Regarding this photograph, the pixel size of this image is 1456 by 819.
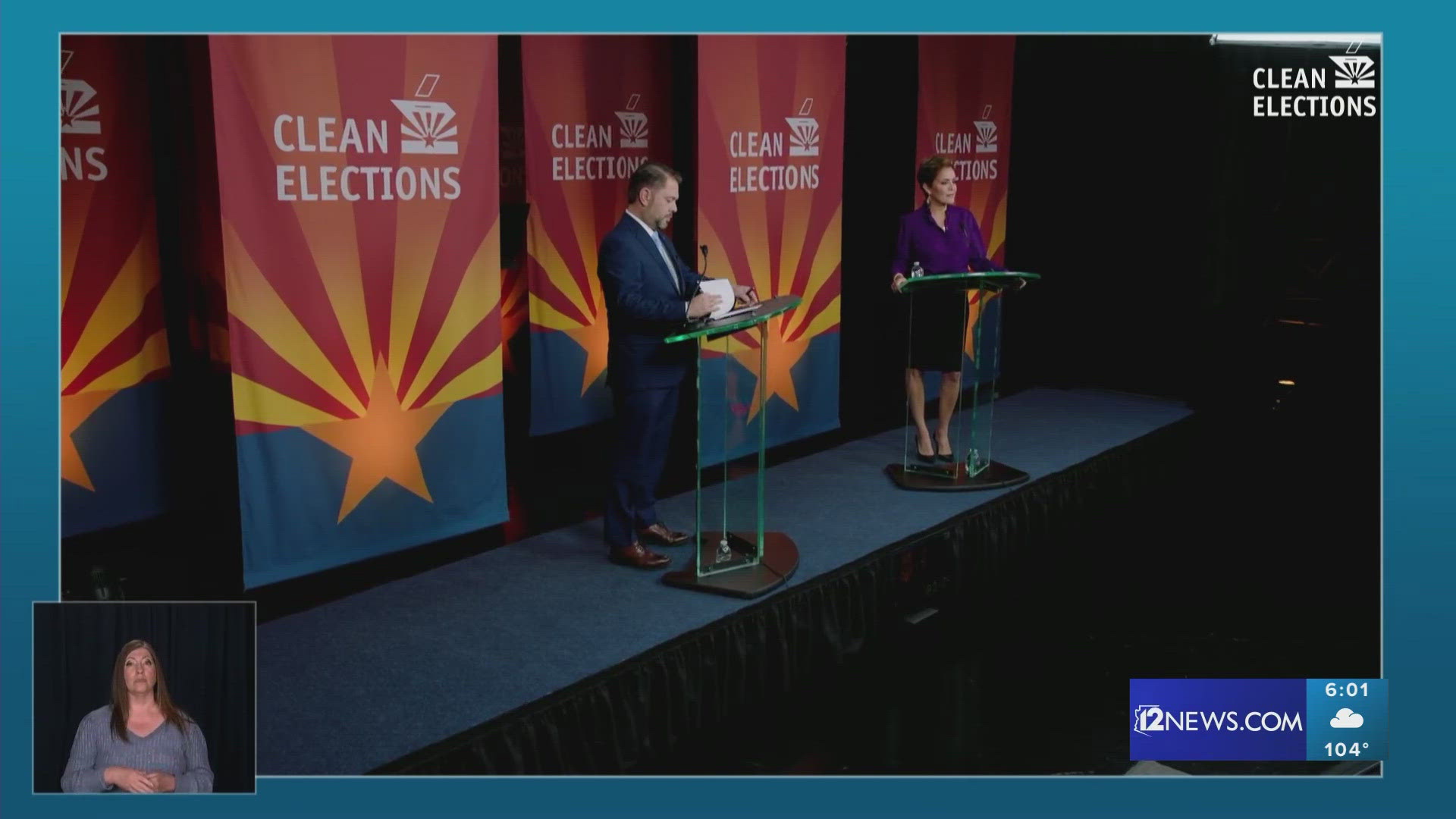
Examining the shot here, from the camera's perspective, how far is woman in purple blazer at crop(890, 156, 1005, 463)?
16.4 ft

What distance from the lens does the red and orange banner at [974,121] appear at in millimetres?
6230

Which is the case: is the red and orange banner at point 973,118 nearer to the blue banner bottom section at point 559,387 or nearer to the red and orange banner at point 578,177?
the red and orange banner at point 578,177

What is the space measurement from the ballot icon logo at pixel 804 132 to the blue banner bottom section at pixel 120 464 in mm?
2674

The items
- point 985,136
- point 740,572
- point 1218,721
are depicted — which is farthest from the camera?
point 985,136

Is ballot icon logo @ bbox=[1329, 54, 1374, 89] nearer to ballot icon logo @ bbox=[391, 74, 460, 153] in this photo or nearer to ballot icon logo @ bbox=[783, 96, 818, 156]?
ballot icon logo @ bbox=[783, 96, 818, 156]

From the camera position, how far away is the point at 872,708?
3979 millimetres

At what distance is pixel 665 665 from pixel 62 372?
2.36m

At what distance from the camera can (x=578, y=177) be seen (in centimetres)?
589

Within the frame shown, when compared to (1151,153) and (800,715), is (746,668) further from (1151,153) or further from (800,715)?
(1151,153)

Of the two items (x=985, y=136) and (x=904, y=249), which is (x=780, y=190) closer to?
(x=904, y=249)

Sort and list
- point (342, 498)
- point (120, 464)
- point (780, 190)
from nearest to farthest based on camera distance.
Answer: point (342, 498) → point (120, 464) → point (780, 190)

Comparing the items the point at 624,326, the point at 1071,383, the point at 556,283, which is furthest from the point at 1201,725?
the point at 1071,383

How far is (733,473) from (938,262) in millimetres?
1170

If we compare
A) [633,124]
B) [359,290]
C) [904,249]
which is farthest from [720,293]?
[633,124]
